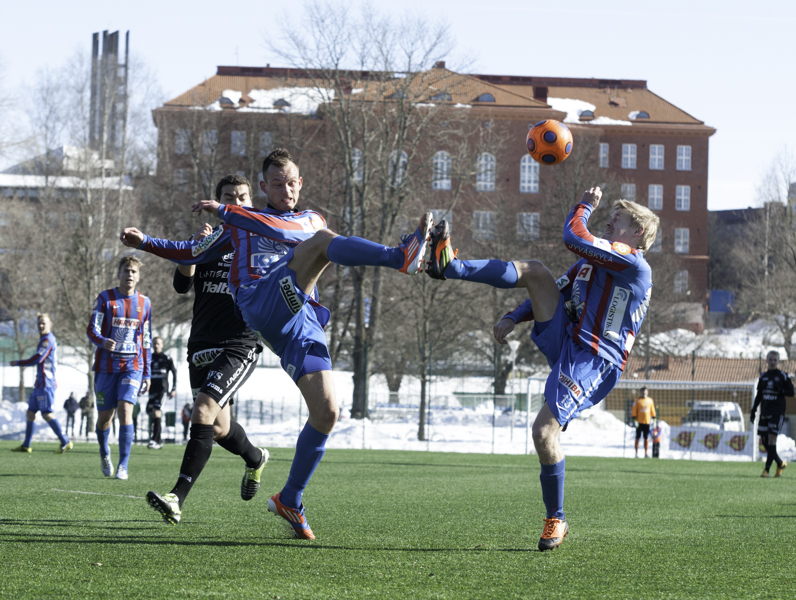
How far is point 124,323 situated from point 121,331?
0.11 metres

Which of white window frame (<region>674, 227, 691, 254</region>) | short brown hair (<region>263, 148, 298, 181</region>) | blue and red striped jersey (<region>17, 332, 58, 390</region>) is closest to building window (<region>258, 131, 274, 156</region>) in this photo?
blue and red striped jersey (<region>17, 332, 58, 390</region>)

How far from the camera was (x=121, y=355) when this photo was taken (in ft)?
29.8

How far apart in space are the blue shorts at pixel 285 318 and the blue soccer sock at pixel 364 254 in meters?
0.38

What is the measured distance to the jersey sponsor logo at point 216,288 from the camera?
6.18 metres

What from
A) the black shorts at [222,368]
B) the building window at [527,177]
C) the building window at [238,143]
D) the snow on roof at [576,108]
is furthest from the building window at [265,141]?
the black shorts at [222,368]

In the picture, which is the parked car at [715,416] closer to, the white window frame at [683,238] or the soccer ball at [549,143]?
the soccer ball at [549,143]

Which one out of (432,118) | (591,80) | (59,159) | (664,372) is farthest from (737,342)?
(59,159)

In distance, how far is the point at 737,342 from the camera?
196ft

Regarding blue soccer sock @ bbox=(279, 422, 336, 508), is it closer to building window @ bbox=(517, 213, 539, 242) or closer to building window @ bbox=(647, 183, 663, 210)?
building window @ bbox=(517, 213, 539, 242)

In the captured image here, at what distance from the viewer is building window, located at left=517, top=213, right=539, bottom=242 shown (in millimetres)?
42816

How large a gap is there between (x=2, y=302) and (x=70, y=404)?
48.0 feet

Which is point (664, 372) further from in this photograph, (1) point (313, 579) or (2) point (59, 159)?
(1) point (313, 579)

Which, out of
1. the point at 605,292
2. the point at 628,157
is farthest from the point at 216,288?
the point at 628,157

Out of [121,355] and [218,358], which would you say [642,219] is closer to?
[218,358]
